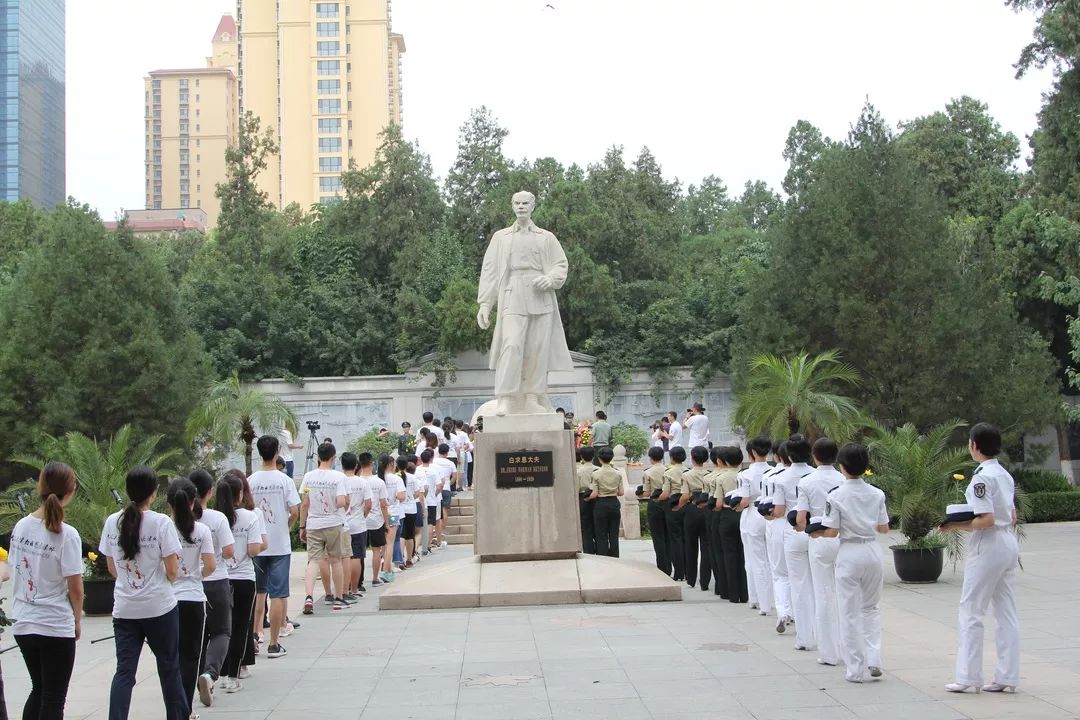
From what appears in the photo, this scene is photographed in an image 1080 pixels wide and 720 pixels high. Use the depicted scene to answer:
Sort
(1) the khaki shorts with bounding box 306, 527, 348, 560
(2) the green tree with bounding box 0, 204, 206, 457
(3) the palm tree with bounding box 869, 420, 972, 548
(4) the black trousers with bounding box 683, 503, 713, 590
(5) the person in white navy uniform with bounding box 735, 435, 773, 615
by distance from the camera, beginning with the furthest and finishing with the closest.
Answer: (2) the green tree with bounding box 0, 204, 206, 457
(3) the palm tree with bounding box 869, 420, 972, 548
(4) the black trousers with bounding box 683, 503, 713, 590
(1) the khaki shorts with bounding box 306, 527, 348, 560
(5) the person in white navy uniform with bounding box 735, 435, 773, 615

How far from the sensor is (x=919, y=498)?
Answer: 1288 centimetres

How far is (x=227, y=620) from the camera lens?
24.0ft

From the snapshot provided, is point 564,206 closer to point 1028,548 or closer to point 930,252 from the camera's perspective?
point 930,252

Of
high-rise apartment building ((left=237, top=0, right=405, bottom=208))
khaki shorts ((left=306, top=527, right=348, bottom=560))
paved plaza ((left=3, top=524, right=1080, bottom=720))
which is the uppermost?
high-rise apartment building ((left=237, top=0, right=405, bottom=208))

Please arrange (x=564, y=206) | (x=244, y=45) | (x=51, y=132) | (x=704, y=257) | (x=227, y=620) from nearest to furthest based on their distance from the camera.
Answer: (x=227, y=620)
(x=564, y=206)
(x=704, y=257)
(x=244, y=45)
(x=51, y=132)

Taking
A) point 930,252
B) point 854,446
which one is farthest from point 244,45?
point 854,446

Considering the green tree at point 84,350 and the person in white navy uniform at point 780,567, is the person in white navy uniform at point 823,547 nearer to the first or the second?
the person in white navy uniform at point 780,567

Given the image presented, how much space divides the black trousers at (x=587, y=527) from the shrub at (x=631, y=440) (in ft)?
35.7

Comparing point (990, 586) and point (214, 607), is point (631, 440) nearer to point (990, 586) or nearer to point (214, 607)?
point (990, 586)

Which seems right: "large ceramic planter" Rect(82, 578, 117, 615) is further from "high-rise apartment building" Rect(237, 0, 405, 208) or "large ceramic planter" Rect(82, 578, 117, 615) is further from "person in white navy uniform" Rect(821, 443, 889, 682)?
"high-rise apartment building" Rect(237, 0, 405, 208)

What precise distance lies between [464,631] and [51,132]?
103 m

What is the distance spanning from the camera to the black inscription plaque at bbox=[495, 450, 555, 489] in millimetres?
12656

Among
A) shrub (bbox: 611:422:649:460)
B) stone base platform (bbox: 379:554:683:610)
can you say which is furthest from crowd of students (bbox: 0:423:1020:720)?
shrub (bbox: 611:422:649:460)

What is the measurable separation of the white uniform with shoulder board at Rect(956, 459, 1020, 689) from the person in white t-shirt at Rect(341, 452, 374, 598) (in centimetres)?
607
